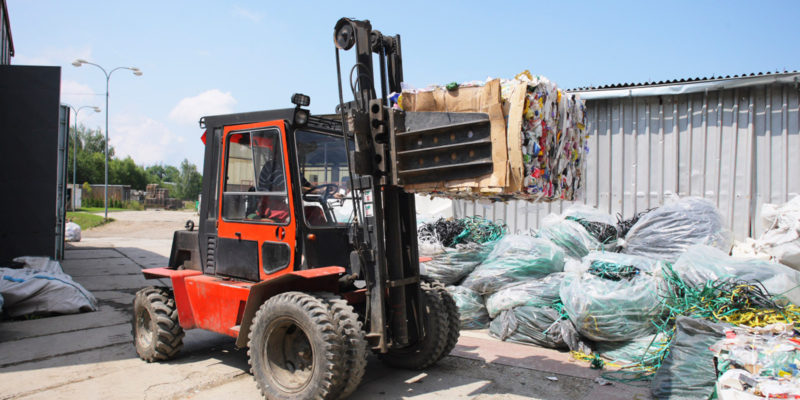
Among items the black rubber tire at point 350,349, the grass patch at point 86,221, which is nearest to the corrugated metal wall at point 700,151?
the black rubber tire at point 350,349

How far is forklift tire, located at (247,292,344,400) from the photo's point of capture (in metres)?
3.61

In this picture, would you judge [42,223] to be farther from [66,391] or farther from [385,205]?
[385,205]

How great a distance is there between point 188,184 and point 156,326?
58.4 m

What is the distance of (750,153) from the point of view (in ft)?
23.7

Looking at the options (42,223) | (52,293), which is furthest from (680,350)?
(42,223)

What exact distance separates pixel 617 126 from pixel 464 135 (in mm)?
5824

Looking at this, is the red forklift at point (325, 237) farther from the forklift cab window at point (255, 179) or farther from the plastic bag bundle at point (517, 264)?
the plastic bag bundle at point (517, 264)

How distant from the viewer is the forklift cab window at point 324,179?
14.2ft

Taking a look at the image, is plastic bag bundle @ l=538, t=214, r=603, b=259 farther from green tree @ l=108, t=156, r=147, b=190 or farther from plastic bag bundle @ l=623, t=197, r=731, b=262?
green tree @ l=108, t=156, r=147, b=190

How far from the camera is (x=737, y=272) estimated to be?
15.8 feet

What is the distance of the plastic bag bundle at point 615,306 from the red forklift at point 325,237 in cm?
139

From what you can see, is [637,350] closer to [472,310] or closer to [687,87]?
[472,310]

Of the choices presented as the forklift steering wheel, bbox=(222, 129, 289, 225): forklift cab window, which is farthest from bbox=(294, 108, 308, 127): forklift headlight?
the forklift steering wheel

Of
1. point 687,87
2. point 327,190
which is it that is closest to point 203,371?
point 327,190
